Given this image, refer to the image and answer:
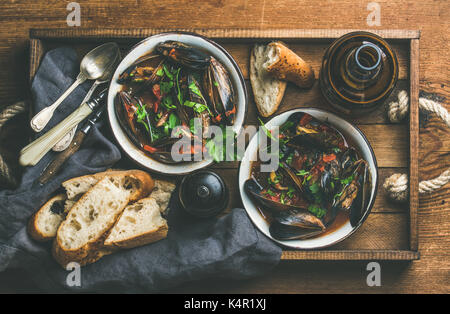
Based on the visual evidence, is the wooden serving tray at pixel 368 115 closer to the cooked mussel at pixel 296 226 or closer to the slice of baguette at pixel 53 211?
the cooked mussel at pixel 296 226

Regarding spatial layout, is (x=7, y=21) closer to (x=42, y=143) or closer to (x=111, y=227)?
(x=42, y=143)

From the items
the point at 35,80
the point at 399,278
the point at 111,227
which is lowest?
the point at 399,278

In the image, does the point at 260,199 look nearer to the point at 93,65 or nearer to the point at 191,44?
the point at 191,44

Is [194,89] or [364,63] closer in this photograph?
[364,63]

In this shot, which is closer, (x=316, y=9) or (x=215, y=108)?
(x=215, y=108)

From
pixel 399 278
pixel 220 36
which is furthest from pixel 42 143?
pixel 399 278

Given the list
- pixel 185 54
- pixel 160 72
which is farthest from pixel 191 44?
pixel 160 72

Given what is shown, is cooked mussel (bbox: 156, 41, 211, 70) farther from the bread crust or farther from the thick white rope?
the thick white rope
